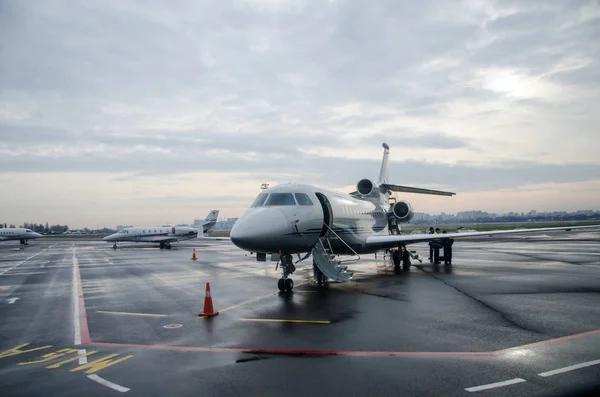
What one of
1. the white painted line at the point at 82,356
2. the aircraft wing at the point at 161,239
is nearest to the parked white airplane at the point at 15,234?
the aircraft wing at the point at 161,239

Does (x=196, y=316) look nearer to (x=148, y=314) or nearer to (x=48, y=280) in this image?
(x=148, y=314)

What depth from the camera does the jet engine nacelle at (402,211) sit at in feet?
84.2

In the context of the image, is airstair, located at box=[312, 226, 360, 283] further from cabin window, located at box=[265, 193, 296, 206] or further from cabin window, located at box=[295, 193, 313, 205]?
cabin window, located at box=[265, 193, 296, 206]

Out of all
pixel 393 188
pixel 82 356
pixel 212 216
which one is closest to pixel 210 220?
pixel 212 216

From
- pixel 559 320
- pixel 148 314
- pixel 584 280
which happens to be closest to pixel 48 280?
pixel 148 314

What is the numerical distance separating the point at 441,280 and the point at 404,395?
12.5 metres

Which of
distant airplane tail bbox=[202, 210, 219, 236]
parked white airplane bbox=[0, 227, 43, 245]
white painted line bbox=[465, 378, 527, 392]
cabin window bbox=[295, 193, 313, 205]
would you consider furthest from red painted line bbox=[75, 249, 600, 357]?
parked white airplane bbox=[0, 227, 43, 245]

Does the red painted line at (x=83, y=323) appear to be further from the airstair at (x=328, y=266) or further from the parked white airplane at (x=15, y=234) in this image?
the parked white airplane at (x=15, y=234)

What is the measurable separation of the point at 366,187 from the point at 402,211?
2785mm

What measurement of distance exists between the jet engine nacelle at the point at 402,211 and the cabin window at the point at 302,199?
11.9 metres

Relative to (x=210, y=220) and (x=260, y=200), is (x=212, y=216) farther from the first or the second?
(x=260, y=200)

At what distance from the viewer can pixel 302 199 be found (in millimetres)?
15422

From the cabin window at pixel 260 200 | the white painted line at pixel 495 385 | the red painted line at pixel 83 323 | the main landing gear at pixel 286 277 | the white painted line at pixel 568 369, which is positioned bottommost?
the red painted line at pixel 83 323

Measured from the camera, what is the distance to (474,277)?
1766cm
